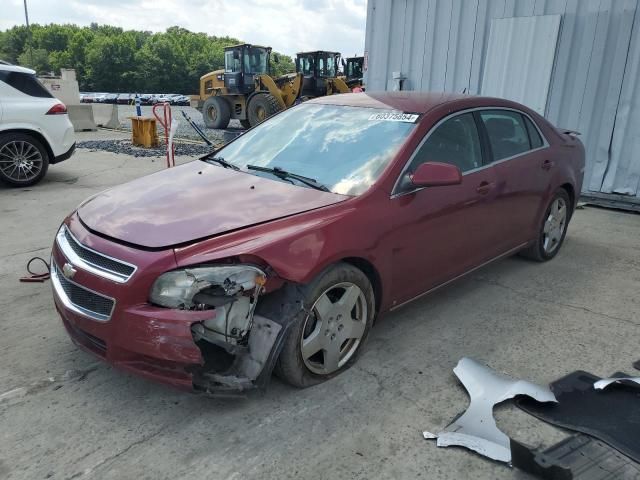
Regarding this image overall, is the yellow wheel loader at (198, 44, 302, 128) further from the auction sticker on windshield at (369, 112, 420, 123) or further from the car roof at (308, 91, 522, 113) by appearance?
the auction sticker on windshield at (369, 112, 420, 123)

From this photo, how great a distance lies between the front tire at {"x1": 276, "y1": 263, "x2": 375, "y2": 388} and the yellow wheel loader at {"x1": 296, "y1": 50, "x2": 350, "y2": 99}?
53.6 feet

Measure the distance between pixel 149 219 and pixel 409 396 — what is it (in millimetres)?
1725

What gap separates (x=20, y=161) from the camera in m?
7.81

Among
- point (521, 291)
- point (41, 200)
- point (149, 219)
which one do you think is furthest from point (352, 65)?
point (149, 219)

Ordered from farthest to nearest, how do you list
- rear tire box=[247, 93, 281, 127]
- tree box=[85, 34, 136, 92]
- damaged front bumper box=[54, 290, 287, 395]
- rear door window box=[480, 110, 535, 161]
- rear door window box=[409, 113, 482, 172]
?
tree box=[85, 34, 136, 92] → rear tire box=[247, 93, 281, 127] → rear door window box=[480, 110, 535, 161] → rear door window box=[409, 113, 482, 172] → damaged front bumper box=[54, 290, 287, 395]

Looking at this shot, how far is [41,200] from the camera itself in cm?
718

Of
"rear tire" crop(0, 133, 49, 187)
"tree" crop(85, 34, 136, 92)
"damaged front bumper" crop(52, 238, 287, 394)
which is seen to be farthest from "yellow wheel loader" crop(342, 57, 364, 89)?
"tree" crop(85, 34, 136, 92)

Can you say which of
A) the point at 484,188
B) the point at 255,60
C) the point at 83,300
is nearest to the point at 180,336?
the point at 83,300

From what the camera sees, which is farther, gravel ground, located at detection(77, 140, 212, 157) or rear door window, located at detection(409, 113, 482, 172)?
gravel ground, located at detection(77, 140, 212, 157)

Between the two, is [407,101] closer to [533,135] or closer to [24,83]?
[533,135]

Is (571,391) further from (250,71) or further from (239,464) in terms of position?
(250,71)

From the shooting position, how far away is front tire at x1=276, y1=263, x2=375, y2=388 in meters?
2.74

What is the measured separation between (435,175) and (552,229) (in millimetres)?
2435

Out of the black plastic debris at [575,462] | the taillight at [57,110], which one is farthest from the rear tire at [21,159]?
the black plastic debris at [575,462]
